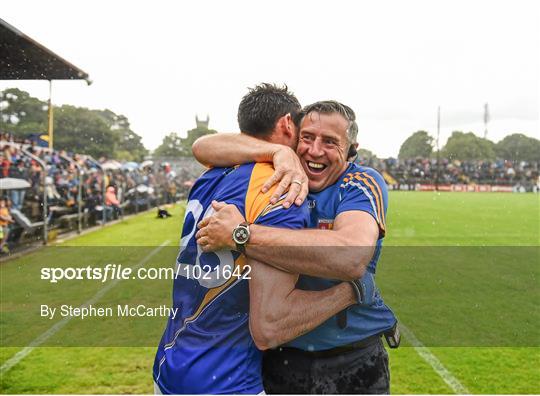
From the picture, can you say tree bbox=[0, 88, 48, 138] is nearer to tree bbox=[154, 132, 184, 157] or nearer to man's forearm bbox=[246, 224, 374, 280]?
tree bbox=[154, 132, 184, 157]

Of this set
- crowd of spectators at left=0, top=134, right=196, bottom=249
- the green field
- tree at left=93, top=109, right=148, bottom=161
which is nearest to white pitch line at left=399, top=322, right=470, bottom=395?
the green field

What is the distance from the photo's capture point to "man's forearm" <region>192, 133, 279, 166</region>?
1.99 m

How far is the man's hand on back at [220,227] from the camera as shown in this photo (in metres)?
1.78

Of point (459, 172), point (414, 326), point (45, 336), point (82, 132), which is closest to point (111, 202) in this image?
point (45, 336)

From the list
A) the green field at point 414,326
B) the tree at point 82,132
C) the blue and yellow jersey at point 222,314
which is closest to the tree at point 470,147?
the tree at point 82,132

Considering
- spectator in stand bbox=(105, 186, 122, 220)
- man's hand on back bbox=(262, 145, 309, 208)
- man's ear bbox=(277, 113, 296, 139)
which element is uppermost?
man's ear bbox=(277, 113, 296, 139)

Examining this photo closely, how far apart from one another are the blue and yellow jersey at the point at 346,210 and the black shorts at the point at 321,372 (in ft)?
0.20

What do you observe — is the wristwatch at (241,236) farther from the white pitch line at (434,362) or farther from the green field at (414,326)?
the white pitch line at (434,362)

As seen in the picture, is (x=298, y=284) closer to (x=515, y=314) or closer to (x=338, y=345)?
(x=338, y=345)

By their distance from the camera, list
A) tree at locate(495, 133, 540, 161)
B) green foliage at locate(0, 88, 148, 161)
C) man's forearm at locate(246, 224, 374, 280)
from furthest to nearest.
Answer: tree at locate(495, 133, 540, 161) → green foliage at locate(0, 88, 148, 161) → man's forearm at locate(246, 224, 374, 280)

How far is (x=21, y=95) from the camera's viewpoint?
75.8 ft

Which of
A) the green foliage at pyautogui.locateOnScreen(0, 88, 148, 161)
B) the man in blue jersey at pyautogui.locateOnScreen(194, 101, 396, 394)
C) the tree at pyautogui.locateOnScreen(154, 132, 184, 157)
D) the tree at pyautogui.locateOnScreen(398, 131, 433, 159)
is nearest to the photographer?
the man in blue jersey at pyautogui.locateOnScreen(194, 101, 396, 394)

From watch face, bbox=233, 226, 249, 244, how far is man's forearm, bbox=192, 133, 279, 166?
1.05 feet

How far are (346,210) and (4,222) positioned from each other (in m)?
9.27
